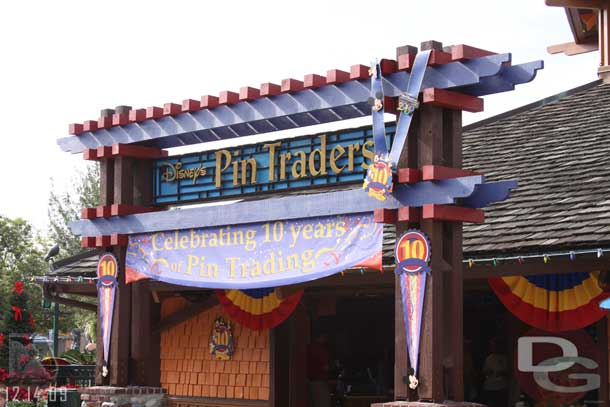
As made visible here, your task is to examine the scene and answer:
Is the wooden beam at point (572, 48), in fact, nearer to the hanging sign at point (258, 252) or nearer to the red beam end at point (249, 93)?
the hanging sign at point (258, 252)

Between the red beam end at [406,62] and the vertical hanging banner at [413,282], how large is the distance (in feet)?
5.75

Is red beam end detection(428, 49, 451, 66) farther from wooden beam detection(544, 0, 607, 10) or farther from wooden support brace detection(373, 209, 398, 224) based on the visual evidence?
wooden support brace detection(373, 209, 398, 224)

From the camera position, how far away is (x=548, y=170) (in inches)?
617

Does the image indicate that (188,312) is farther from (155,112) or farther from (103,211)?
(155,112)

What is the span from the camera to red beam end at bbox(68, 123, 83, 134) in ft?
51.3

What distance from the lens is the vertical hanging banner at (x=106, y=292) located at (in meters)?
14.9

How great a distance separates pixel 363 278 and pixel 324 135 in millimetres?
2511

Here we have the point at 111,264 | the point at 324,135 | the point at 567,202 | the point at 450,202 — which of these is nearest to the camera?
the point at 450,202

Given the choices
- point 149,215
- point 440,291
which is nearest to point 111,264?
point 149,215

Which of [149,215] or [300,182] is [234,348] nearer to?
[149,215]

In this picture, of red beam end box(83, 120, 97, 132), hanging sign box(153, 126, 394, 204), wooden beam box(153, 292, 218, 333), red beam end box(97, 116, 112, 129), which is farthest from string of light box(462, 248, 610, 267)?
wooden beam box(153, 292, 218, 333)

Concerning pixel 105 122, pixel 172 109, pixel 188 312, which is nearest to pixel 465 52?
pixel 172 109

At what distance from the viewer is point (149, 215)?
14.7 m

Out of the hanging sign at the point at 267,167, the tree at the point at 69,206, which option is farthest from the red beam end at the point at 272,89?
the tree at the point at 69,206
